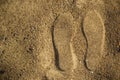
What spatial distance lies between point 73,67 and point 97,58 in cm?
23

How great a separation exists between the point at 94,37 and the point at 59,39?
313mm

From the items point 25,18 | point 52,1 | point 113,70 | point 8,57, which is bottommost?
point 113,70

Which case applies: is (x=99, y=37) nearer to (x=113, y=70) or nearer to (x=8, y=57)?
(x=113, y=70)

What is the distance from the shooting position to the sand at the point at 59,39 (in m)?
2.07

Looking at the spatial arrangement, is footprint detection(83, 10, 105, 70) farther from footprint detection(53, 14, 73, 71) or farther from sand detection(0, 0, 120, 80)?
footprint detection(53, 14, 73, 71)

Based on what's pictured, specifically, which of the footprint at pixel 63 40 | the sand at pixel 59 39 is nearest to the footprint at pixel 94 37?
the sand at pixel 59 39

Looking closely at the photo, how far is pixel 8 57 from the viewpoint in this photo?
2.11 meters

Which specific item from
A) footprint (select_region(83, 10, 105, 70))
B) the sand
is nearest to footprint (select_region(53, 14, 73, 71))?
the sand

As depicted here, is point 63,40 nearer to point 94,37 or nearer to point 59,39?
point 59,39

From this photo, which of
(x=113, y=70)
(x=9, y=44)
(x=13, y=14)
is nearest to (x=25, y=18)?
(x=13, y=14)

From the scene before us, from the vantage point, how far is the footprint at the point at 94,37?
2.06m

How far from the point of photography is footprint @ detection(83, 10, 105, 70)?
206cm

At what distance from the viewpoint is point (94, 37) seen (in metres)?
2.06

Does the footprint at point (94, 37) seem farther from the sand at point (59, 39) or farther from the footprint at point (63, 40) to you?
the footprint at point (63, 40)
